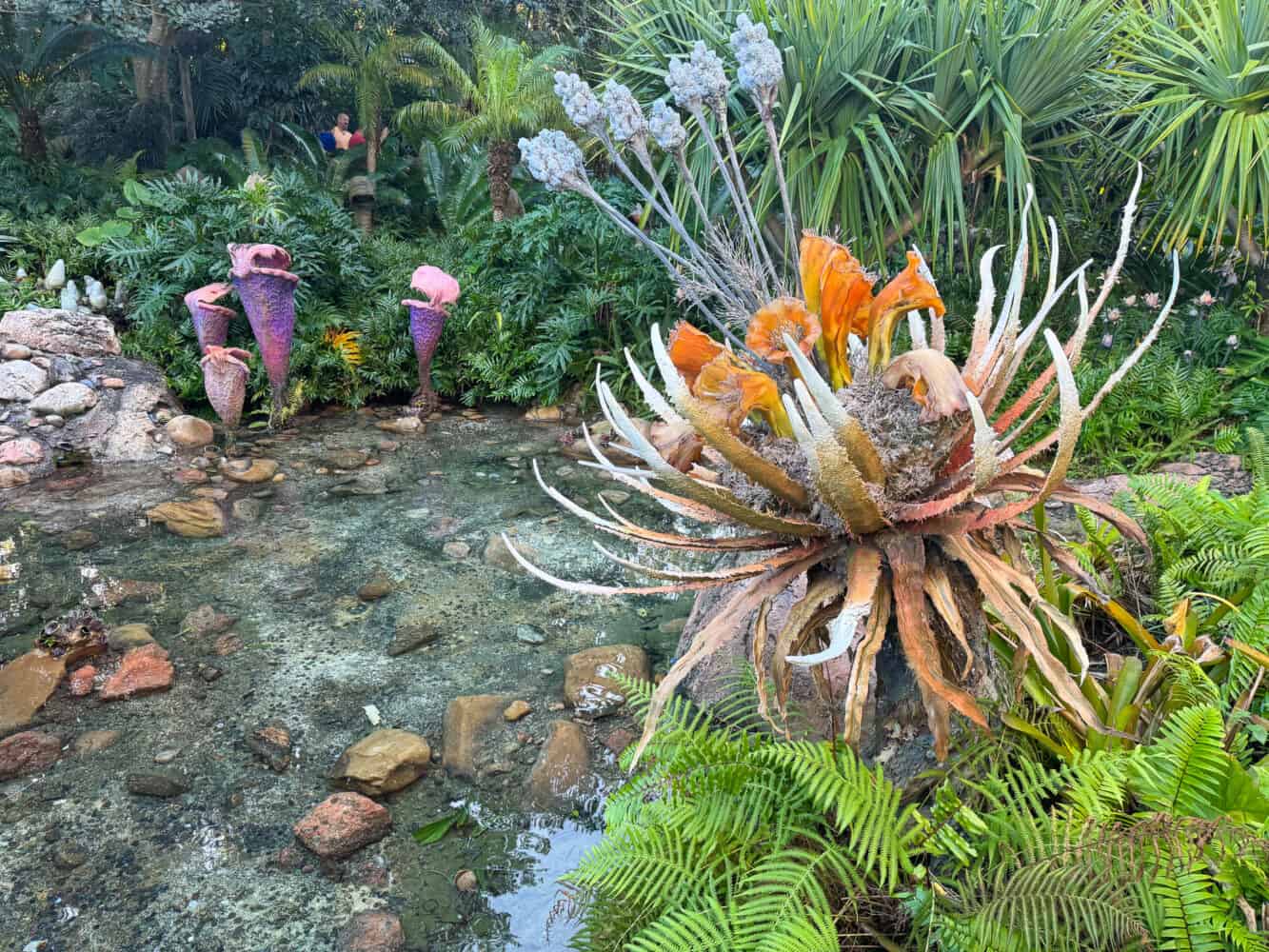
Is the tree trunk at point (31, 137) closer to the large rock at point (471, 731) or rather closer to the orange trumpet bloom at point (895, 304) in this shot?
the large rock at point (471, 731)

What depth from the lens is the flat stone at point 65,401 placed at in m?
5.50

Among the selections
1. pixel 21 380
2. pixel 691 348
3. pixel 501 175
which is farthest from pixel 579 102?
pixel 501 175

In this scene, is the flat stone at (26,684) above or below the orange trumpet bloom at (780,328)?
below

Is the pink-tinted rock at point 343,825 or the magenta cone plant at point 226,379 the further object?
the magenta cone plant at point 226,379

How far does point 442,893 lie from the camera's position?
2119mm

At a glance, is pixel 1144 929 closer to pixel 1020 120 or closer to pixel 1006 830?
pixel 1006 830

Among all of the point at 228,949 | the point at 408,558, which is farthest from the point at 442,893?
the point at 408,558

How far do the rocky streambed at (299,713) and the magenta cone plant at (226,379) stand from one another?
95 cm

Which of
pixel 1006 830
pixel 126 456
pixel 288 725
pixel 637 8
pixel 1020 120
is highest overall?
pixel 637 8

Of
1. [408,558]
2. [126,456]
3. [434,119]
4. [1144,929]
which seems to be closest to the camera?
[1144,929]

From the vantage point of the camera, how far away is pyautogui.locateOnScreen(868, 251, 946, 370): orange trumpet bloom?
4.88 feet

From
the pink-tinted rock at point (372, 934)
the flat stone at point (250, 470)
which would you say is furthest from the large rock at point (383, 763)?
the flat stone at point (250, 470)

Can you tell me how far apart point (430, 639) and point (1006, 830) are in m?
2.39

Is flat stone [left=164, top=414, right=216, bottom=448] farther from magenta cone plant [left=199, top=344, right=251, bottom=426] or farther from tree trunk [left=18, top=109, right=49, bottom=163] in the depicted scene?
tree trunk [left=18, top=109, right=49, bottom=163]
